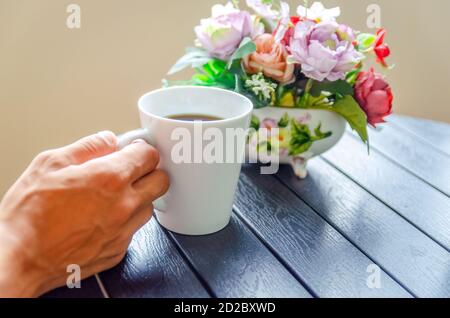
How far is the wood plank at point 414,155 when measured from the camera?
89 cm

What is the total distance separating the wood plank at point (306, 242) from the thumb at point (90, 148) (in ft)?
0.71

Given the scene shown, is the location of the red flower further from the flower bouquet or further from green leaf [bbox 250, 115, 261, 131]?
green leaf [bbox 250, 115, 261, 131]

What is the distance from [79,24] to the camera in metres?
1.50

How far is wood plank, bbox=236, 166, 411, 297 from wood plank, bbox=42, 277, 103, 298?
0.22 m

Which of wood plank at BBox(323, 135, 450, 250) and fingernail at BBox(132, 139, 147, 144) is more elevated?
fingernail at BBox(132, 139, 147, 144)

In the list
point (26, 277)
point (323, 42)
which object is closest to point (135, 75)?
point (323, 42)

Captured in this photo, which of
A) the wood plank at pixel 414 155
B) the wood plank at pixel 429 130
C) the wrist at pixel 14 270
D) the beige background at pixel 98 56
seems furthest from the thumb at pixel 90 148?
the beige background at pixel 98 56

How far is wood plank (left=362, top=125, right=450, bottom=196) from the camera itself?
35.0 inches

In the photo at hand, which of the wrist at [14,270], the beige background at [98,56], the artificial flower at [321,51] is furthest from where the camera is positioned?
the beige background at [98,56]

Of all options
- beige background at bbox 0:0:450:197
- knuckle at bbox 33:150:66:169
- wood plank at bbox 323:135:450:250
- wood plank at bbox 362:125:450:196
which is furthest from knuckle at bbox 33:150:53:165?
beige background at bbox 0:0:450:197

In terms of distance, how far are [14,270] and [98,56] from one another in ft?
3.73

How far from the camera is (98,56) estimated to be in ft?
5.12

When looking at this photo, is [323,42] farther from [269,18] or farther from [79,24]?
[79,24]

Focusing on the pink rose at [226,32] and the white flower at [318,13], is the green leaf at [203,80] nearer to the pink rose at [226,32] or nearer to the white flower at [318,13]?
the pink rose at [226,32]
